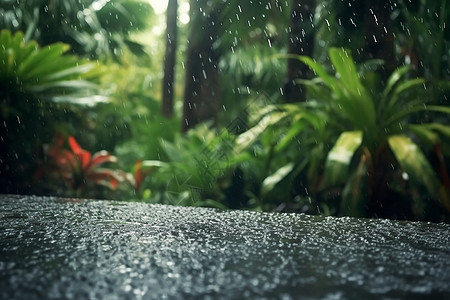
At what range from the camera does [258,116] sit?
364cm

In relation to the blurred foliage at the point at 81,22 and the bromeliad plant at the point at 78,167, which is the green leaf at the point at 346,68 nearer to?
the bromeliad plant at the point at 78,167

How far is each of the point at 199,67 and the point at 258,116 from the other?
280cm

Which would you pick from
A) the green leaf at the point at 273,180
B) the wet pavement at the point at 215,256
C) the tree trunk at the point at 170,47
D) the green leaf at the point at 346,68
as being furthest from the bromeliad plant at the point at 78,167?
the wet pavement at the point at 215,256

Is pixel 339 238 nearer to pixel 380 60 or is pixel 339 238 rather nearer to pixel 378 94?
pixel 378 94

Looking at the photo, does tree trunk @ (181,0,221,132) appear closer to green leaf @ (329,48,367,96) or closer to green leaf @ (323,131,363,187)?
green leaf @ (329,48,367,96)

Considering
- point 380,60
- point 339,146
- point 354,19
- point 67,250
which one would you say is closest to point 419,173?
point 339,146

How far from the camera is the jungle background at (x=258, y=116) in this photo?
321 cm

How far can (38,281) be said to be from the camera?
0.56m

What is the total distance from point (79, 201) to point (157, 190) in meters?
4.05

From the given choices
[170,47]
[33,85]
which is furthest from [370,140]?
[170,47]

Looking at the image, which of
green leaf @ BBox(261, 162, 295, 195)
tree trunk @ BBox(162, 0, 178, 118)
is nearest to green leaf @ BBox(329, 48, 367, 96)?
green leaf @ BBox(261, 162, 295, 195)

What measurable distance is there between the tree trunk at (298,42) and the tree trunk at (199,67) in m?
1.48

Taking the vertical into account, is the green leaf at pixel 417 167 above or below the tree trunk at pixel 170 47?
below

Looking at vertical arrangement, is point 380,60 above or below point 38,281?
above
